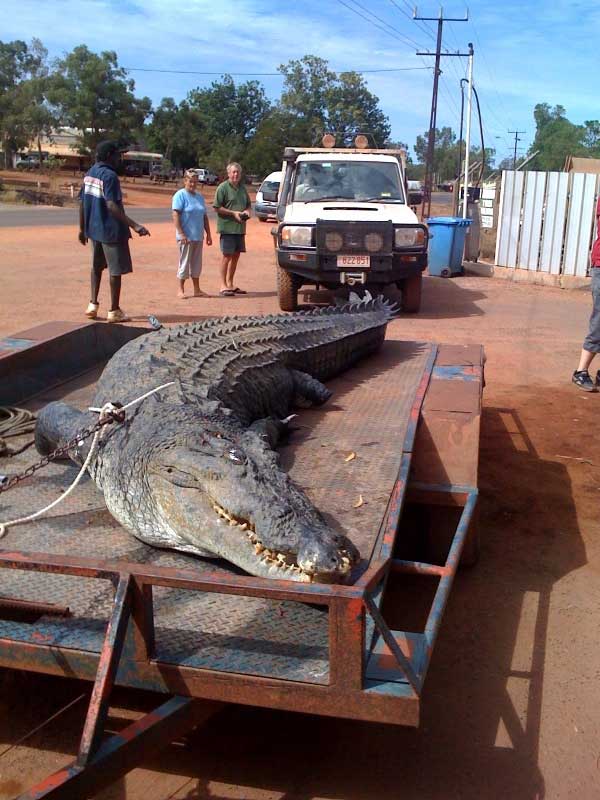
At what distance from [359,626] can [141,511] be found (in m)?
1.23

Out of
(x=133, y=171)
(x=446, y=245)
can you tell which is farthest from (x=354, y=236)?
(x=133, y=171)

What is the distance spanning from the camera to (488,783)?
7.57ft

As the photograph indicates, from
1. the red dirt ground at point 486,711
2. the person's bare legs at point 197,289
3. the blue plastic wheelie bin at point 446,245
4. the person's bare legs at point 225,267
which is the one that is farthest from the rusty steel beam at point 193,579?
the blue plastic wheelie bin at point 446,245

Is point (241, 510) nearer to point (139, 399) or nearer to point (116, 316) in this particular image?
point (139, 399)

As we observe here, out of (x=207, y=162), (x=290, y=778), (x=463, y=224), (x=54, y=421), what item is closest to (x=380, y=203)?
(x=463, y=224)

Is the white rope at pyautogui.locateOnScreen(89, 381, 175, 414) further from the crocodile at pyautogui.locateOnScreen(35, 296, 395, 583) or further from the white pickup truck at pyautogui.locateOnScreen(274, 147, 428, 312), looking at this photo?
the white pickup truck at pyautogui.locateOnScreen(274, 147, 428, 312)

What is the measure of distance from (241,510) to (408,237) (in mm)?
7363

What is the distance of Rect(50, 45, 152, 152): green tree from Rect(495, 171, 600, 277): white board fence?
168 feet

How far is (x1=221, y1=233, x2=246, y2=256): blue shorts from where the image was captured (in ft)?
36.0

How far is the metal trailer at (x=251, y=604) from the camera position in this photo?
186 centimetres

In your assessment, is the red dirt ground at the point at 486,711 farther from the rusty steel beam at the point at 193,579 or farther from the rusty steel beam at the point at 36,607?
the rusty steel beam at the point at 193,579

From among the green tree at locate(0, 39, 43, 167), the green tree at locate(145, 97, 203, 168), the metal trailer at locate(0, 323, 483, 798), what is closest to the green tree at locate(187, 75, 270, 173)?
the green tree at locate(145, 97, 203, 168)

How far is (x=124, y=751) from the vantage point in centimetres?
184

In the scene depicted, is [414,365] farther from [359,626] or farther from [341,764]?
[359,626]
